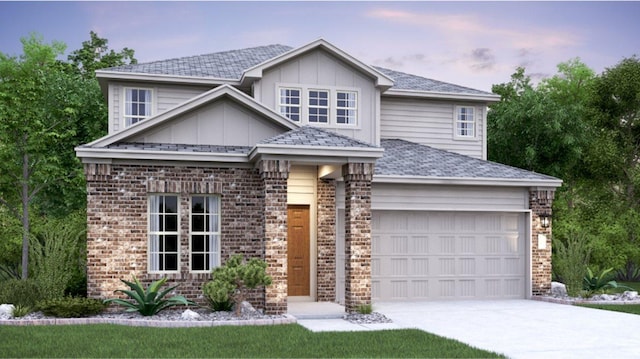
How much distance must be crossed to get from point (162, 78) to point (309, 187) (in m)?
5.47

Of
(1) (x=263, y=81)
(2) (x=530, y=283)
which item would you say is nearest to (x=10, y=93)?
(1) (x=263, y=81)

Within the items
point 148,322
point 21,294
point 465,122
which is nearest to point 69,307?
point 21,294

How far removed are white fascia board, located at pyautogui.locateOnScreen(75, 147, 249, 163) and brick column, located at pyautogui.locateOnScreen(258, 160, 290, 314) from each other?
1.06 metres

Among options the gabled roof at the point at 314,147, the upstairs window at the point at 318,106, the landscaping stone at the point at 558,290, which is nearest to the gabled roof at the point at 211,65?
the upstairs window at the point at 318,106

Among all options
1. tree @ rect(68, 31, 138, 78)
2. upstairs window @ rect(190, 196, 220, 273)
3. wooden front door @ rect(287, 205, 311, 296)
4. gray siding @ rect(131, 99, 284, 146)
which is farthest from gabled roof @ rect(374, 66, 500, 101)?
tree @ rect(68, 31, 138, 78)

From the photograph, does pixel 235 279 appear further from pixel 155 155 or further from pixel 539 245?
pixel 539 245

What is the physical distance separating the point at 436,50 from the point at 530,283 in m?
10.7

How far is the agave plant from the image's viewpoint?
13.7 metres

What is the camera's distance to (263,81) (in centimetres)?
1867

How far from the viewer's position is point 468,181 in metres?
17.7

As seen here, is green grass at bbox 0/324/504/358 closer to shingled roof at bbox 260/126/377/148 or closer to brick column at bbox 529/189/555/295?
shingled roof at bbox 260/126/377/148

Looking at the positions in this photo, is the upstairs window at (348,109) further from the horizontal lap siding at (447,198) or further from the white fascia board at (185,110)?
the white fascia board at (185,110)

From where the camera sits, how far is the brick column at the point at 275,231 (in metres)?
14.1

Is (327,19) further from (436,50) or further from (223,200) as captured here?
(223,200)
